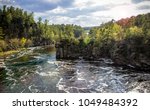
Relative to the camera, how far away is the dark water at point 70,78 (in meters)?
5.14

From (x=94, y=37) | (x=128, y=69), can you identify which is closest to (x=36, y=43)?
(x=94, y=37)

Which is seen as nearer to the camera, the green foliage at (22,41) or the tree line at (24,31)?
the tree line at (24,31)

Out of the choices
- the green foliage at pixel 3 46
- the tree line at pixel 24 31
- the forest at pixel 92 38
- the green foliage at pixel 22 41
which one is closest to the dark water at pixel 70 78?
the forest at pixel 92 38

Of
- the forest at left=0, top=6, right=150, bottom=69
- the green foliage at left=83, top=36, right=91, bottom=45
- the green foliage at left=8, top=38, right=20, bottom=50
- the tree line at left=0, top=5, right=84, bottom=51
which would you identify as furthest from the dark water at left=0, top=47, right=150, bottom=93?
the tree line at left=0, top=5, right=84, bottom=51

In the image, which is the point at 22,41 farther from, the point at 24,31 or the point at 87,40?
the point at 87,40

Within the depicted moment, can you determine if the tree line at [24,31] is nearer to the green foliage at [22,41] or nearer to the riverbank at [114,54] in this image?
the green foliage at [22,41]

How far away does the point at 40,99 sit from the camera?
2.57 m

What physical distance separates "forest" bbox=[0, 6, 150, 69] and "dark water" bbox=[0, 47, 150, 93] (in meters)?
0.70

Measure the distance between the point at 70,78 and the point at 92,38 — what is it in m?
3.83

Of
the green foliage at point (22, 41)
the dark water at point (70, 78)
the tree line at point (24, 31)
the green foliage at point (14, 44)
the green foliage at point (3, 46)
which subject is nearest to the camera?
the dark water at point (70, 78)

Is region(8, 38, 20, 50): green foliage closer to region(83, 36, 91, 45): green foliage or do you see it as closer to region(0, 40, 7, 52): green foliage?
region(0, 40, 7, 52): green foliage

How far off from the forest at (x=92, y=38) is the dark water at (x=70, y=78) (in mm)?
702

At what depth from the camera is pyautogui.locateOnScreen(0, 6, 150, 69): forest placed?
764 cm

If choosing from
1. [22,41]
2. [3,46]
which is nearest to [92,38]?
[22,41]
